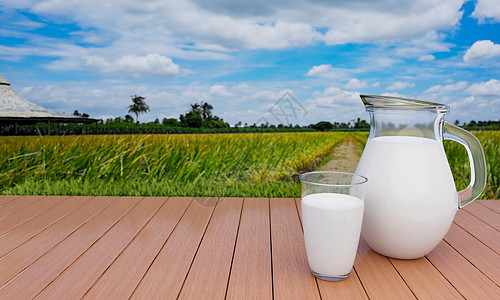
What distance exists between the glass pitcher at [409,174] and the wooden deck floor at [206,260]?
133mm

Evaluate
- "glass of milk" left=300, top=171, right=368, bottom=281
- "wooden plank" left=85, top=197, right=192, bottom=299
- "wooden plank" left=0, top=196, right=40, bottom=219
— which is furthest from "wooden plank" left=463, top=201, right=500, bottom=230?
"wooden plank" left=0, top=196, right=40, bottom=219

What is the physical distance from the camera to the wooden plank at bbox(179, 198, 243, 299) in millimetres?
1013

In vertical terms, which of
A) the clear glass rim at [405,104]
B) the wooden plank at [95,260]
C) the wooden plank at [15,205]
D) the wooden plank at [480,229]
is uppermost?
the clear glass rim at [405,104]

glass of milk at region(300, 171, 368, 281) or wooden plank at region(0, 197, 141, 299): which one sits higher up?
glass of milk at region(300, 171, 368, 281)

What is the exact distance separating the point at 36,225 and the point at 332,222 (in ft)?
4.51

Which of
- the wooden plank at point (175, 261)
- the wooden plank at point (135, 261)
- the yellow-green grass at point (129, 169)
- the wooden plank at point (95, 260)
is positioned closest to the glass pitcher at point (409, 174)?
the wooden plank at point (175, 261)

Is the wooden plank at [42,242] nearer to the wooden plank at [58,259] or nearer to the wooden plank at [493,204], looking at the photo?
the wooden plank at [58,259]

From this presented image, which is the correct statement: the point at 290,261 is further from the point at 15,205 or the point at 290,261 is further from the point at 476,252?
the point at 15,205

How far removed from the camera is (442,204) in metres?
1.07

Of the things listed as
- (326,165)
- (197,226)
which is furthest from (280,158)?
(197,226)

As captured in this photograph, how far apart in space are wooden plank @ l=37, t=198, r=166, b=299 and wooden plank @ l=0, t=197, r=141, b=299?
3cm

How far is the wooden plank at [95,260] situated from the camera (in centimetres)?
104

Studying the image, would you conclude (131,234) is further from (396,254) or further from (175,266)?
(396,254)

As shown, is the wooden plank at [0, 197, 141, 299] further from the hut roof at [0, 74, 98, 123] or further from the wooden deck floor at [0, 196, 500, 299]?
the hut roof at [0, 74, 98, 123]
